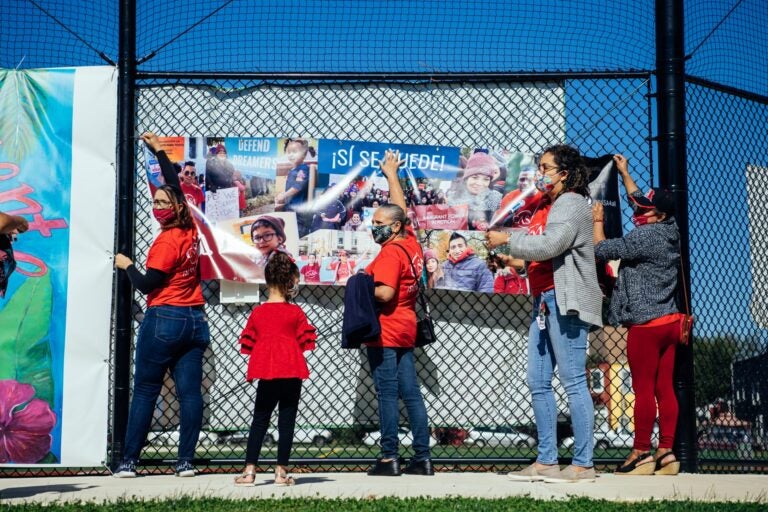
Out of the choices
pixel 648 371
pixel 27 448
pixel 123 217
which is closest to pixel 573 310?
pixel 648 371

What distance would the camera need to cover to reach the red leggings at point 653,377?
5.56m

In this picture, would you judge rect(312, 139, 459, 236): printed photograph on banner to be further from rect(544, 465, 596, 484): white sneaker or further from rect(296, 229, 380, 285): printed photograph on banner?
rect(544, 465, 596, 484): white sneaker

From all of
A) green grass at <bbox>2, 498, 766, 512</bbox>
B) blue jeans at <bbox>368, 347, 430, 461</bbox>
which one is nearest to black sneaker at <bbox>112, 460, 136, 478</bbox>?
green grass at <bbox>2, 498, 766, 512</bbox>

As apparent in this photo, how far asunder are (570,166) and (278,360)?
199cm

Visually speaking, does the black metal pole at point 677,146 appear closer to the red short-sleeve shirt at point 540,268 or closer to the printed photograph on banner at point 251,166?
the red short-sleeve shirt at point 540,268

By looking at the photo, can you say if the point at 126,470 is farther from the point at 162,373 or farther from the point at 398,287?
the point at 398,287

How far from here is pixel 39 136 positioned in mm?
5816

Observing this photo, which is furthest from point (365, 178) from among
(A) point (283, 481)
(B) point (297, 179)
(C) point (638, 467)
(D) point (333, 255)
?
(C) point (638, 467)

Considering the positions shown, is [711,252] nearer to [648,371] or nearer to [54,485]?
[648,371]

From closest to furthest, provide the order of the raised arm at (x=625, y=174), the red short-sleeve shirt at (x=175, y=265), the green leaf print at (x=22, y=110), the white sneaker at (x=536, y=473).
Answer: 1. the white sneaker at (x=536, y=473)
2. the red short-sleeve shirt at (x=175, y=265)
3. the green leaf print at (x=22, y=110)
4. the raised arm at (x=625, y=174)

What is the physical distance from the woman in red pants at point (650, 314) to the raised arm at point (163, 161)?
8.78 feet

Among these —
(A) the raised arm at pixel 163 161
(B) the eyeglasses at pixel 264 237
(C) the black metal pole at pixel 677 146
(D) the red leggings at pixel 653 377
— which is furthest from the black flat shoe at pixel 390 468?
(A) the raised arm at pixel 163 161

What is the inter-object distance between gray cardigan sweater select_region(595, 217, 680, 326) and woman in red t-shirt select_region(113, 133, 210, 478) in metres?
2.48

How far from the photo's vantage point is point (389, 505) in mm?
4137
